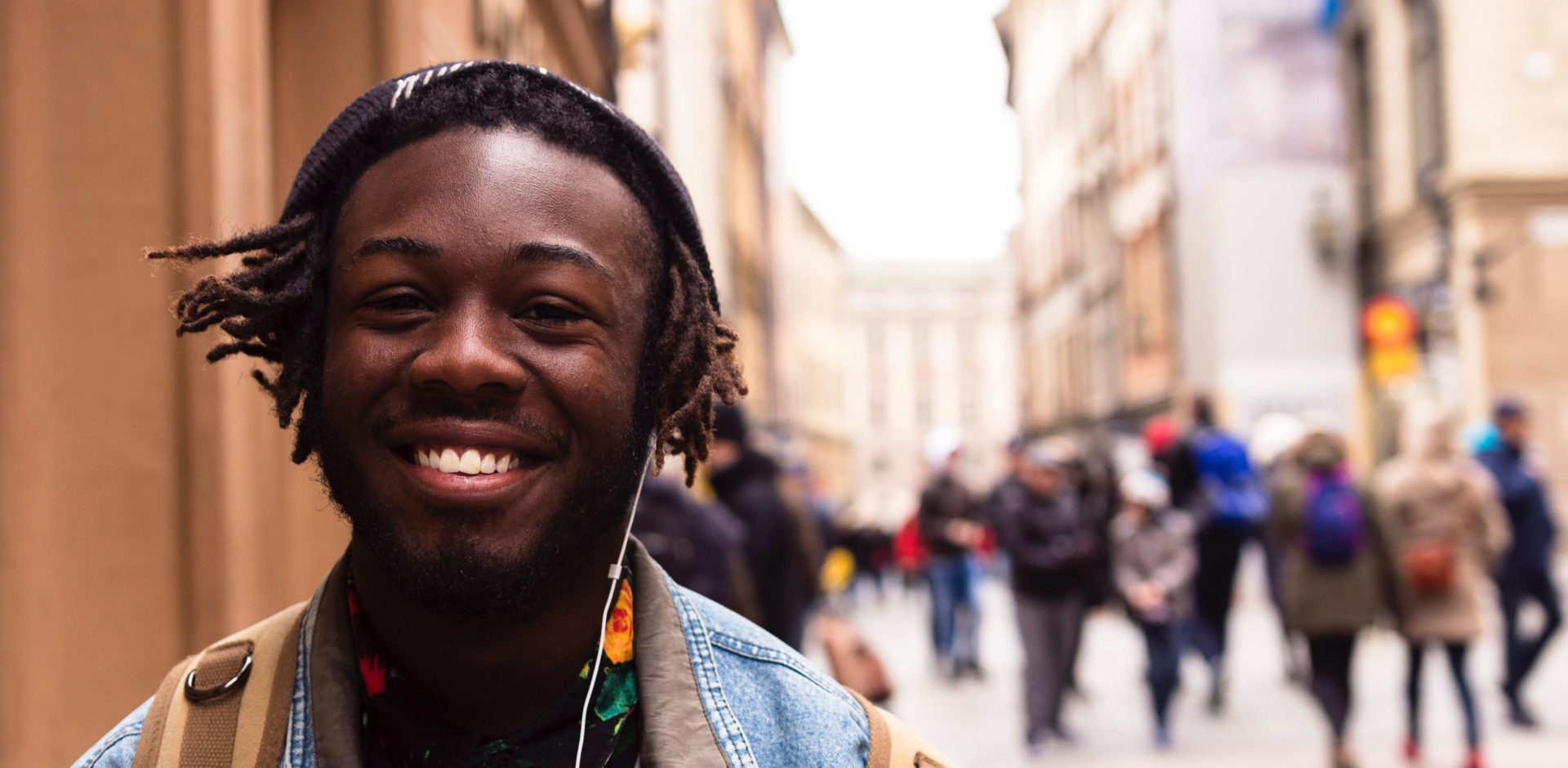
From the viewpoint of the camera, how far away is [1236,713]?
378 inches

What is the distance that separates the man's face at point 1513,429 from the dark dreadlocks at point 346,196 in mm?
8565

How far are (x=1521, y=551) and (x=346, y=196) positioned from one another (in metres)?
9.09

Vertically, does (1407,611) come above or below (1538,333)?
below

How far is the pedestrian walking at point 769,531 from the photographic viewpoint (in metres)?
7.77

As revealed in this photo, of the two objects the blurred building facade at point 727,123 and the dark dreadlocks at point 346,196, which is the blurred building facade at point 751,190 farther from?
the dark dreadlocks at point 346,196

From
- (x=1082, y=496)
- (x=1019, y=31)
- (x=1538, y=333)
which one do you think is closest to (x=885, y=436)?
(x=1019, y=31)

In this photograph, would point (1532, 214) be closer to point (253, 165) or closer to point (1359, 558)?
point (1359, 558)

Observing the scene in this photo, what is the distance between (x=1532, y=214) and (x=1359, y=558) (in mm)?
14162

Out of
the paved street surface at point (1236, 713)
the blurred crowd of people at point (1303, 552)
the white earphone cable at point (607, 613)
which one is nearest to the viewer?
the white earphone cable at point (607, 613)

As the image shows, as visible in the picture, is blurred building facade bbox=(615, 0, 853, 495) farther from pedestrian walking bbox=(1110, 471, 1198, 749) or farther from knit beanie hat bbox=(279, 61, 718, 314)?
knit beanie hat bbox=(279, 61, 718, 314)

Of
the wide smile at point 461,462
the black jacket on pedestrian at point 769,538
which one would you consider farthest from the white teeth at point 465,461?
the black jacket on pedestrian at point 769,538

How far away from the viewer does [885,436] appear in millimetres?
84625

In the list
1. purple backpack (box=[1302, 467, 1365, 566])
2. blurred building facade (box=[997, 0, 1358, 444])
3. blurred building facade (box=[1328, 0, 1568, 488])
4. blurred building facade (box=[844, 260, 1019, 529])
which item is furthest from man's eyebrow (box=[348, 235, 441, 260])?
blurred building facade (box=[844, 260, 1019, 529])

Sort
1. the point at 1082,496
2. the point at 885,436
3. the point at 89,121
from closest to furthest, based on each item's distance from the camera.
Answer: the point at 89,121
the point at 1082,496
the point at 885,436
